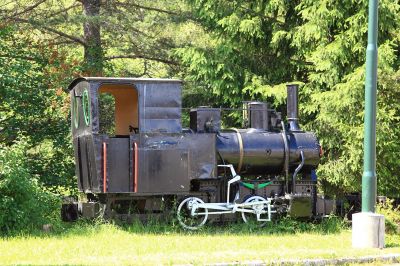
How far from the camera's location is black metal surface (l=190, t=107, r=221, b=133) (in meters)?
14.6

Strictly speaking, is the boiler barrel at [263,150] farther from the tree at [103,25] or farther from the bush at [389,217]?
the tree at [103,25]

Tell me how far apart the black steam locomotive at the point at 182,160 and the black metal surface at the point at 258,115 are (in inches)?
0.8

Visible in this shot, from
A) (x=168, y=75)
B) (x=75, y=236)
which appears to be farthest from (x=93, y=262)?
(x=168, y=75)

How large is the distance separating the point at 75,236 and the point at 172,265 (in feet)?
12.0

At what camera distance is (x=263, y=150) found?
14.8m

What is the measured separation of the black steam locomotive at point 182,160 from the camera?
13.8 meters

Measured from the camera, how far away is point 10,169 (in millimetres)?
13156

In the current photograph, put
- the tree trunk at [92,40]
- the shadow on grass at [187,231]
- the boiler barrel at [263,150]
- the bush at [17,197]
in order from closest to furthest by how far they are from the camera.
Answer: the bush at [17,197], the shadow on grass at [187,231], the boiler barrel at [263,150], the tree trunk at [92,40]

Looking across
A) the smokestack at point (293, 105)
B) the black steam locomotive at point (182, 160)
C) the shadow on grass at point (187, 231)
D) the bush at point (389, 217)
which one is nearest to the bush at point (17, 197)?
the shadow on grass at point (187, 231)

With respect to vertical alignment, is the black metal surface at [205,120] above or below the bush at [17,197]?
above

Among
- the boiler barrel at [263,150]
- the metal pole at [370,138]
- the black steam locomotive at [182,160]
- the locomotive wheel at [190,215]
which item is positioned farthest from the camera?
the boiler barrel at [263,150]

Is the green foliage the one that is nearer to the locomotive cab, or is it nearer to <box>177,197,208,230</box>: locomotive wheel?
the locomotive cab

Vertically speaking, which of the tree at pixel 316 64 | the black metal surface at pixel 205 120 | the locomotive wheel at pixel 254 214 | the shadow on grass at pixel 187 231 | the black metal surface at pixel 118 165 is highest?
the tree at pixel 316 64

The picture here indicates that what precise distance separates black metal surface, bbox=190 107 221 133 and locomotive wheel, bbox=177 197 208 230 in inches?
54.1
